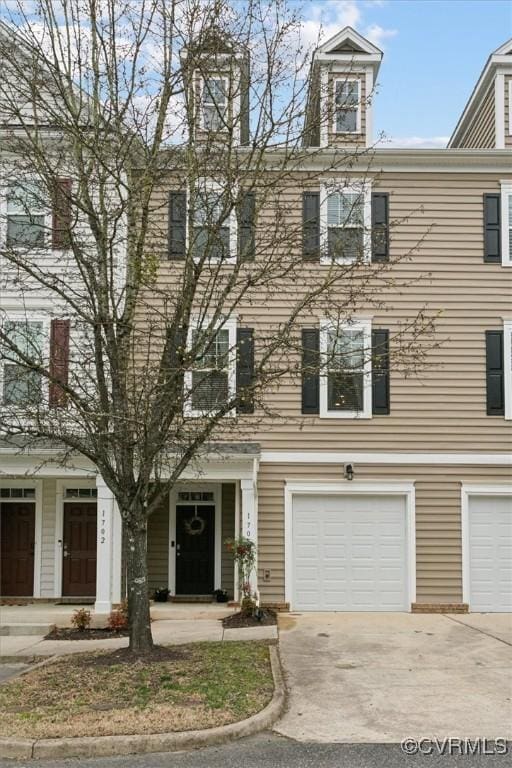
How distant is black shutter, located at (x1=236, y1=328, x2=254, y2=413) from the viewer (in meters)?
8.04

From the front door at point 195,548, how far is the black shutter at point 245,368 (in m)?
2.95

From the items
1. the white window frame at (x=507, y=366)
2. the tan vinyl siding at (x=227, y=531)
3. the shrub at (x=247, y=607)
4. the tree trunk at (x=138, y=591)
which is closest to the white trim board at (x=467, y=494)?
the white window frame at (x=507, y=366)

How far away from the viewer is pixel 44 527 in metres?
13.7

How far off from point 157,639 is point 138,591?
2.43m

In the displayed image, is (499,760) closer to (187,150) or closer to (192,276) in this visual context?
(192,276)

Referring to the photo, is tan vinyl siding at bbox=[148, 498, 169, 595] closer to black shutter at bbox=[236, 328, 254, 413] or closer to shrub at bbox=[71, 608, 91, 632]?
shrub at bbox=[71, 608, 91, 632]

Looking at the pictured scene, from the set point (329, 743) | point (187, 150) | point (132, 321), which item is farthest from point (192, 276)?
point (329, 743)

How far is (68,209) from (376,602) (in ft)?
28.3

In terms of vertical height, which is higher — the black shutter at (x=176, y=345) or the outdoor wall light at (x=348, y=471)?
the black shutter at (x=176, y=345)

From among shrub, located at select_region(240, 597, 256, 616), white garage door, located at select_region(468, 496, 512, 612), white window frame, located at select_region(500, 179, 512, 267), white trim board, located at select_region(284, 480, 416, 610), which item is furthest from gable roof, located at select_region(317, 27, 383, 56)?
shrub, located at select_region(240, 597, 256, 616)

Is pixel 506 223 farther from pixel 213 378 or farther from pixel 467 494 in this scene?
pixel 213 378

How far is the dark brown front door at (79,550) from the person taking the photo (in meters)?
13.5

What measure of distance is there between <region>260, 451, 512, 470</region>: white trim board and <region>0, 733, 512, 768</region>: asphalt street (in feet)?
24.7

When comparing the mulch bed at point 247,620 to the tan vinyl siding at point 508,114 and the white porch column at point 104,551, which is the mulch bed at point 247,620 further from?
the tan vinyl siding at point 508,114
